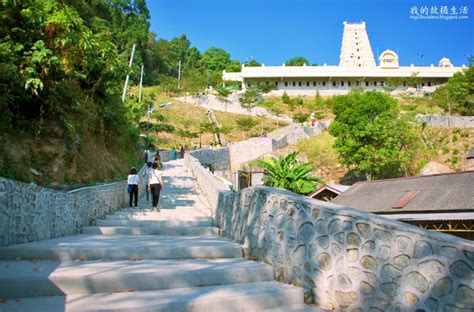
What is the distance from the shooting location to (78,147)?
10609 millimetres

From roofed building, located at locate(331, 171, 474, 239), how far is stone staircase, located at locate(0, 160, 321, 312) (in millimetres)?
12345

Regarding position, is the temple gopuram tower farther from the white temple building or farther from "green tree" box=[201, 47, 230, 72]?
"green tree" box=[201, 47, 230, 72]

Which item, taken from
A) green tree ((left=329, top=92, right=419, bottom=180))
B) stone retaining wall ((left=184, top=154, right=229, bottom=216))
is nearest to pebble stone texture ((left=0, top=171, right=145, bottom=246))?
stone retaining wall ((left=184, top=154, right=229, bottom=216))

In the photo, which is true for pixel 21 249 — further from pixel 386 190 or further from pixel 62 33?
pixel 386 190

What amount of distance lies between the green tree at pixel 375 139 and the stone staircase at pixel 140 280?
108 feet

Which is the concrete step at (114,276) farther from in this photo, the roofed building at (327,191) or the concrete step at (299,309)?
the roofed building at (327,191)

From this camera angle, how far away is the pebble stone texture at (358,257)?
8.66 ft

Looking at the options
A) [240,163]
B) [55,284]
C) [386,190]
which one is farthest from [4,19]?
[240,163]

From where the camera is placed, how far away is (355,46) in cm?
8819

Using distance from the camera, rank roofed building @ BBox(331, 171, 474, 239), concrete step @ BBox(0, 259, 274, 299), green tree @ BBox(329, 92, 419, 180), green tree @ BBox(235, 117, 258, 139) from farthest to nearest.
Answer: green tree @ BBox(235, 117, 258, 139) → green tree @ BBox(329, 92, 419, 180) → roofed building @ BBox(331, 171, 474, 239) → concrete step @ BBox(0, 259, 274, 299)

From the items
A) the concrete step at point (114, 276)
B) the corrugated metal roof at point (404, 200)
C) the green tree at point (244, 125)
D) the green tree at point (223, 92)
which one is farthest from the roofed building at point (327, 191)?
the green tree at point (223, 92)

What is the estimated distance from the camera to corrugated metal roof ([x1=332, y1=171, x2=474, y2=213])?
15.7 metres

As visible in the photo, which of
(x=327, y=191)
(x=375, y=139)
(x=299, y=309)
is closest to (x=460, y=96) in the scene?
(x=375, y=139)

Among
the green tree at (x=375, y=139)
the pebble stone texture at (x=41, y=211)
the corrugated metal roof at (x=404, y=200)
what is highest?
the green tree at (x=375, y=139)
